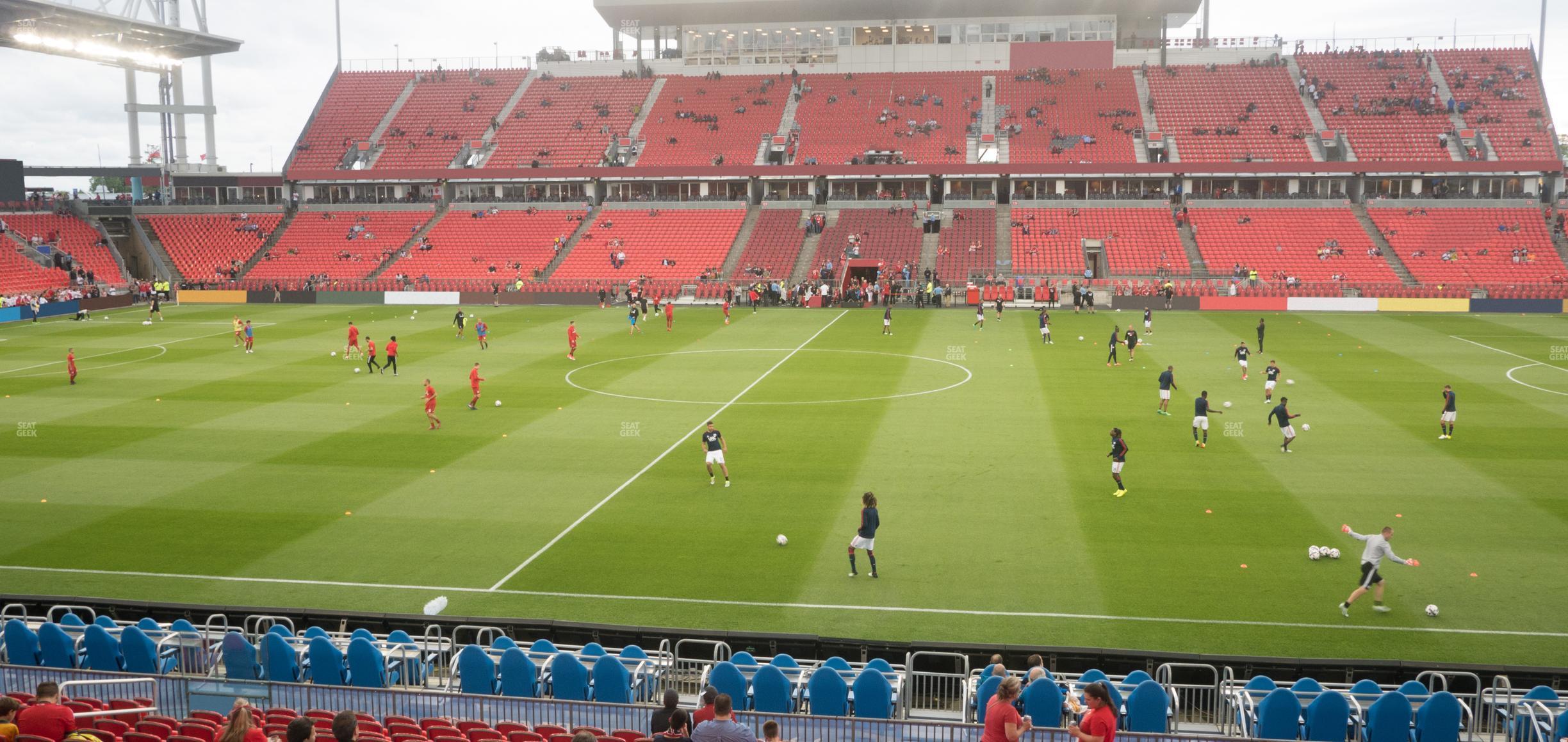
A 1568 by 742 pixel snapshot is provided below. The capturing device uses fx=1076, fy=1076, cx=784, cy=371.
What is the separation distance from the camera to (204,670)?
14.0 meters

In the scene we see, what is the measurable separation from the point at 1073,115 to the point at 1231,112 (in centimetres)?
1086

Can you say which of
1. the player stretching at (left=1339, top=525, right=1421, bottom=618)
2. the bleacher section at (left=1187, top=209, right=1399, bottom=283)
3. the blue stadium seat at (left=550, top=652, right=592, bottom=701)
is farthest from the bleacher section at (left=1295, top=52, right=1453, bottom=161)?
the blue stadium seat at (left=550, top=652, right=592, bottom=701)

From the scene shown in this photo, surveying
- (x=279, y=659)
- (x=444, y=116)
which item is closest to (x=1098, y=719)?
(x=279, y=659)

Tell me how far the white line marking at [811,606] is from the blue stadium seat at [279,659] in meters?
4.40

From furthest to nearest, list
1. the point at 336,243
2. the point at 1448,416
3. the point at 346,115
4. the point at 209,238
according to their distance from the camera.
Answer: the point at 346,115 → the point at 209,238 → the point at 336,243 → the point at 1448,416

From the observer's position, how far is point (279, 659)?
13117mm

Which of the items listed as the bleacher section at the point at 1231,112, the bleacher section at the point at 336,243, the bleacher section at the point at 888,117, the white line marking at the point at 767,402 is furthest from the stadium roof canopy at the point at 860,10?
the white line marking at the point at 767,402

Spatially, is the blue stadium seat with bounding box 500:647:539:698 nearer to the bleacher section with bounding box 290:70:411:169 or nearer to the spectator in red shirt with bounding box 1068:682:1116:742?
the spectator in red shirt with bounding box 1068:682:1116:742

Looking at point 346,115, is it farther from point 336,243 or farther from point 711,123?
point 711,123

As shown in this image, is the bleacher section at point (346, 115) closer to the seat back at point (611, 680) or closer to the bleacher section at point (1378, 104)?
the bleacher section at point (1378, 104)

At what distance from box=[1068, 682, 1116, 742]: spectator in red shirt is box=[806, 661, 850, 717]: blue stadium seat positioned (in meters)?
3.38

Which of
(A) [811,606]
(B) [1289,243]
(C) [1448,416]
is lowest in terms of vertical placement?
(A) [811,606]

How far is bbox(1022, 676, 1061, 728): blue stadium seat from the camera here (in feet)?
37.9

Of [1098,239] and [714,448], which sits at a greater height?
[1098,239]
